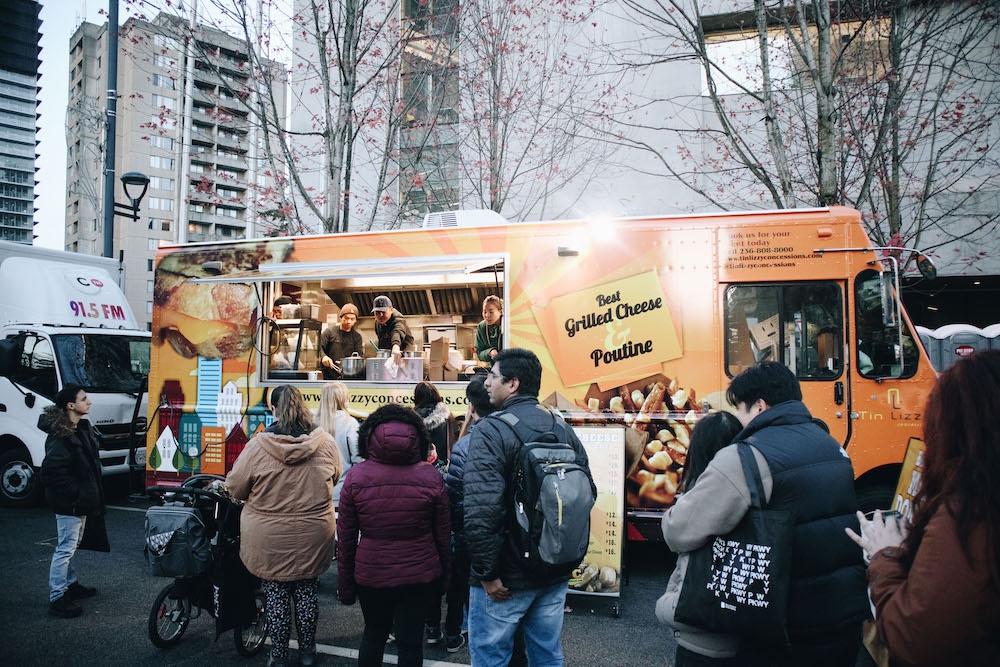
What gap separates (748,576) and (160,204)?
81.5 m

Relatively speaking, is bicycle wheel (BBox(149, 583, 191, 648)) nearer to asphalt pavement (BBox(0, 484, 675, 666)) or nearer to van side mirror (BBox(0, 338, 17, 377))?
asphalt pavement (BBox(0, 484, 675, 666))

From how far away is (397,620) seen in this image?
353 cm

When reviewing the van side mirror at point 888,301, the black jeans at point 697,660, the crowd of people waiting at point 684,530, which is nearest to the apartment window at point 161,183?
the crowd of people waiting at point 684,530

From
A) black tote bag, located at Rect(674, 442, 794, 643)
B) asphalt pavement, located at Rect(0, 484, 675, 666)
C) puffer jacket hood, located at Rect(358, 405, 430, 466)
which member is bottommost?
asphalt pavement, located at Rect(0, 484, 675, 666)

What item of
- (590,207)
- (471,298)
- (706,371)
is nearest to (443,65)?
(590,207)

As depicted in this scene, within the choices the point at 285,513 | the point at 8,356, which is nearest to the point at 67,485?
the point at 285,513

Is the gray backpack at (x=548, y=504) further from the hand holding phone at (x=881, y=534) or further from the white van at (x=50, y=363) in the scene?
the white van at (x=50, y=363)

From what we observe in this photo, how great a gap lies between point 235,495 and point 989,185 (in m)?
14.3

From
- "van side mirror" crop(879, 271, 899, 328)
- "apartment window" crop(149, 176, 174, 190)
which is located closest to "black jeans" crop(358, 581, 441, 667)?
"van side mirror" crop(879, 271, 899, 328)

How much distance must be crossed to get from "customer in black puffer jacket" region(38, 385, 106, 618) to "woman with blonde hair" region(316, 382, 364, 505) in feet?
6.95

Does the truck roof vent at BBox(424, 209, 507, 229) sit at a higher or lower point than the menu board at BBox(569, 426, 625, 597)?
higher

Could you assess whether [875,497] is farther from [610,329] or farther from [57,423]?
[57,423]

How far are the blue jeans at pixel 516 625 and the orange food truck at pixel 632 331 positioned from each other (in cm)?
255

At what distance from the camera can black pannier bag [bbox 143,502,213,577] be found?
168 inches
